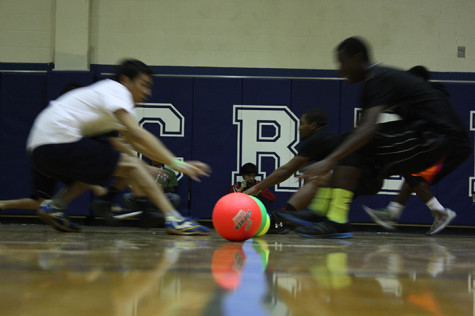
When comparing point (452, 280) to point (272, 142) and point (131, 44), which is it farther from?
point (131, 44)

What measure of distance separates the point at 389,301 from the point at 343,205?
86.6 inches

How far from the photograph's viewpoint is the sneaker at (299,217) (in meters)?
3.60

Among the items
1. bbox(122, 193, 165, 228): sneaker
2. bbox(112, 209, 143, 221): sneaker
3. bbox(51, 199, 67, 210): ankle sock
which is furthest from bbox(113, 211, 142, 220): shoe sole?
bbox(51, 199, 67, 210): ankle sock

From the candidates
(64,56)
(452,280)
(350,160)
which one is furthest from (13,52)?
(452,280)

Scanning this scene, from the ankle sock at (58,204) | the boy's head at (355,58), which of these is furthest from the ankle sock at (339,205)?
the ankle sock at (58,204)

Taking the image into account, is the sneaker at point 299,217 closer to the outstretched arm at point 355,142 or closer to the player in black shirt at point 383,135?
the player in black shirt at point 383,135

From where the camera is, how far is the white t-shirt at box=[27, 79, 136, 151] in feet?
10.5

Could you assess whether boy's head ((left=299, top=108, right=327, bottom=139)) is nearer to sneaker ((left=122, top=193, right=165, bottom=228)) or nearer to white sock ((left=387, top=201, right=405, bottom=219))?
white sock ((left=387, top=201, right=405, bottom=219))

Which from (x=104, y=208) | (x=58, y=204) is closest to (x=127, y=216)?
(x=104, y=208)

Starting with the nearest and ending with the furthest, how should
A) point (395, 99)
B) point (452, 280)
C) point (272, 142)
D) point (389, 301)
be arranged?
1. point (389, 301)
2. point (452, 280)
3. point (395, 99)
4. point (272, 142)

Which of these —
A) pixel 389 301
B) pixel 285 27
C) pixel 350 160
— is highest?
pixel 285 27

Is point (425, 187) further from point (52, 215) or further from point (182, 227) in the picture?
point (52, 215)

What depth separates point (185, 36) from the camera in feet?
28.2

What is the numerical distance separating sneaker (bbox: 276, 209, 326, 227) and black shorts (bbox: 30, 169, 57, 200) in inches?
82.5
